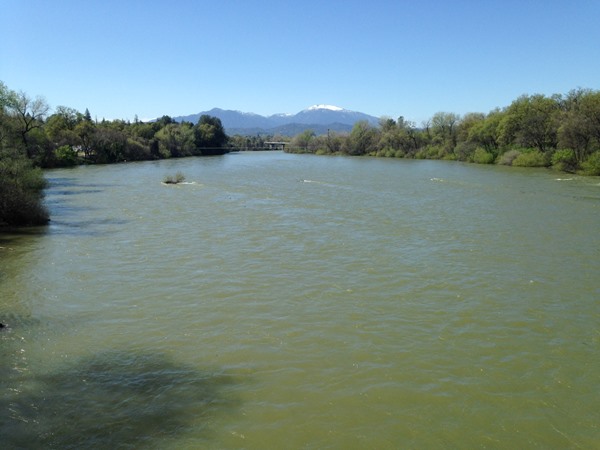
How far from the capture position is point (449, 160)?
296ft

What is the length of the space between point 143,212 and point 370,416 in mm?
24813

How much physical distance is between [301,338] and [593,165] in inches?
2069

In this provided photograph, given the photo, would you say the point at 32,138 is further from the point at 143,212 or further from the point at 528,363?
the point at 528,363

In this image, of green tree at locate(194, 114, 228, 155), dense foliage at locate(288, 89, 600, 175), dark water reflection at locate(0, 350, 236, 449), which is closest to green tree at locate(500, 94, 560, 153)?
dense foliage at locate(288, 89, 600, 175)

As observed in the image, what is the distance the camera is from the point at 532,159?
64.7 meters

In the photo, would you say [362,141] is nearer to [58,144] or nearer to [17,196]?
[58,144]

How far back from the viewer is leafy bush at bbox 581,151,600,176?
164ft

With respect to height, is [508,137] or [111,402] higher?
[508,137]

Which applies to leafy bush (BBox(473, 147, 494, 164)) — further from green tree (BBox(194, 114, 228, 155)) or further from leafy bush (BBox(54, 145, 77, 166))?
green tree (BBox(194, 114, 228, 155))

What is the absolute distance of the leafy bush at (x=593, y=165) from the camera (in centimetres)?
5002

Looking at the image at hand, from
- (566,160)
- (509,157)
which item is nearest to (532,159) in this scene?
(509,157)

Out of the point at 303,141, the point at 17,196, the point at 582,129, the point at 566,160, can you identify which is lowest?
the point at 17,196

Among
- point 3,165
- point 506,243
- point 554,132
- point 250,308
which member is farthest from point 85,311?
point 554,132

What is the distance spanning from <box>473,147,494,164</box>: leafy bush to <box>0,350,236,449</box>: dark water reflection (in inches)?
3018
